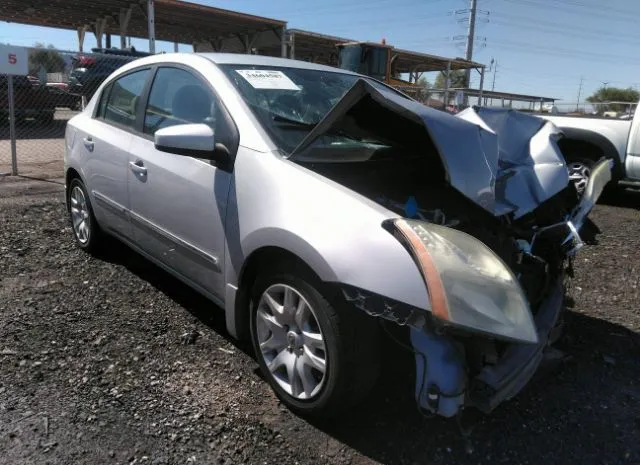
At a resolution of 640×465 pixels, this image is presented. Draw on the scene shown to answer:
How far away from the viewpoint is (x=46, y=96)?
1428 centimetres

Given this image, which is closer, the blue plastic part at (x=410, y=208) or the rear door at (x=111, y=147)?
the blue plastic part at (x=410, y=208)

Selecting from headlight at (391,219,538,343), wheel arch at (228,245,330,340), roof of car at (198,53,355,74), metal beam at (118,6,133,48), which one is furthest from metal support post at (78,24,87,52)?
headlight at (391,219,538,343)

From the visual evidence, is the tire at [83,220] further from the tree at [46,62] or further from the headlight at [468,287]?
the tree at [46,62]

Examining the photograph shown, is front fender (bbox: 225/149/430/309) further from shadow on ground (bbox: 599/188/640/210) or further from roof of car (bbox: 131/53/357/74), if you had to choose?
shadow on ground (bbox: 599/188/640/210)

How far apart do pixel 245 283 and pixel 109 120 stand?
87.1 inches

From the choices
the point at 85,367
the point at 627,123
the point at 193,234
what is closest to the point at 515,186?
the point at 193,234

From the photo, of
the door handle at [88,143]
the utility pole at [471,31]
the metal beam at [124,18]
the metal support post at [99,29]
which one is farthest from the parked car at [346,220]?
the utility pole at [471,31]

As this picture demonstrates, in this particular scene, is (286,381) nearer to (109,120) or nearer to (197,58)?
(197,58)

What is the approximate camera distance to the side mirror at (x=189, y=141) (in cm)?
273

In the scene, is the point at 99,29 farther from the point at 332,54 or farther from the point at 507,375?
the point at 507,375

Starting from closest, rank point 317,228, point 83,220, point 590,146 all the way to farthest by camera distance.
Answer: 1. point 317,228
2. point 83,220
3. point 590,146

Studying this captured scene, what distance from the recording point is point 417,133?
2.94 metres

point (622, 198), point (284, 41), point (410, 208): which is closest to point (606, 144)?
point (622, 198)

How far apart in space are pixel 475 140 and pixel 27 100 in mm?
14543
